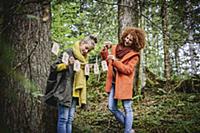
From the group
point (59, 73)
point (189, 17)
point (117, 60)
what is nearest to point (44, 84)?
point (59, 73)

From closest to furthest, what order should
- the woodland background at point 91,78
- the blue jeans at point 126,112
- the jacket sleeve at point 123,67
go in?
the woodland background at point 91,78
the jacket sleeve at point 123,67
the blue jeans at point 126,112

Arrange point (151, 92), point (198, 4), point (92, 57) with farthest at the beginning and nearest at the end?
point (92, 57) < point (151, 92) < point (198, 4)

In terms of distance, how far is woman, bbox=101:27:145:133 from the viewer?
17.1 ft

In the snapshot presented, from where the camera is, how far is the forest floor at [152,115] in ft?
20.5

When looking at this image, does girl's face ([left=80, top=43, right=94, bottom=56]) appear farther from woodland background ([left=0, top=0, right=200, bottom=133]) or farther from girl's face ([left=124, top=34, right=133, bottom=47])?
girl's face ([left=124, top=34, right=133, bottom=47])

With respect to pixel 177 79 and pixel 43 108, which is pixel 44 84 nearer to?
pixel 43 108

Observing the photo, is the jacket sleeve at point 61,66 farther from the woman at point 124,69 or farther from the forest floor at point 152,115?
the forest floor at point 152,115

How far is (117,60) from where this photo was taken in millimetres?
5219

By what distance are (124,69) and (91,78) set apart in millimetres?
5882

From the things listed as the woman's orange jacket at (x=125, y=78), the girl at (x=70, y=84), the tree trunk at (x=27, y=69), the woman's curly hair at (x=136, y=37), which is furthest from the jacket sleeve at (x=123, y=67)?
the tree trunk at (x=27, y=69)

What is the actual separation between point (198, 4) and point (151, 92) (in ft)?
9.24

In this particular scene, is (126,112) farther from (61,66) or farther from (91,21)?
(91,21)

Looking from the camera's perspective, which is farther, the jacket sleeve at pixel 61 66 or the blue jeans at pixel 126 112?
the blue jeans at pixel 126 112

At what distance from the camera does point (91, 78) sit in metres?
10.9
